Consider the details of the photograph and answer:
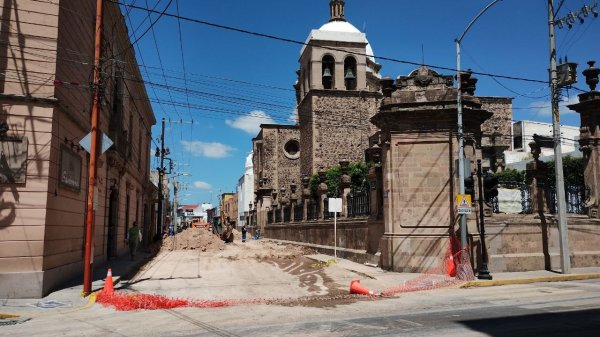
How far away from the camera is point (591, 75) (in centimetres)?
1897

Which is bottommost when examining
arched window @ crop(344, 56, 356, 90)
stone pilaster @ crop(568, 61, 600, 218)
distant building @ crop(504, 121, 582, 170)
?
stone pilaster @ crop(568, 61, 600, 218)

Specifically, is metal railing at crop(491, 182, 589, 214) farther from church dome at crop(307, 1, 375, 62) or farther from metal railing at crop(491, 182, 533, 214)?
church dome at crop(307, 1, 375, 62)

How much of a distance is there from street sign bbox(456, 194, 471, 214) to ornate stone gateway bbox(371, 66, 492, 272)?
1254 millimetres

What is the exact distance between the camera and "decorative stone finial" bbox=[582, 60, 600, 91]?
18.8 metres

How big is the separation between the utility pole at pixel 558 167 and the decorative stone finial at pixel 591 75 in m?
3.19

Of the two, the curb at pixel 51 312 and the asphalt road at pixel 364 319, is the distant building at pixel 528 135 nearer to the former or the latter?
the asphalt road at pixel 364 319

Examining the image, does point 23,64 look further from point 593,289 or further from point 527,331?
point 593,289

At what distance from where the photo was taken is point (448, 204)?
53.1 feet

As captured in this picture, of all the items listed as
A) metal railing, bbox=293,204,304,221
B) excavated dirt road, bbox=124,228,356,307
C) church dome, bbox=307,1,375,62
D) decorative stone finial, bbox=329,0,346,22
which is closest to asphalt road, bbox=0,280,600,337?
excavated dirt road, bbox=124,228,356,307

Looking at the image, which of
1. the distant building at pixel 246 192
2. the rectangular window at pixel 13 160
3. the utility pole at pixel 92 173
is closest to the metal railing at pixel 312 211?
the utility pole at pixel 92 173

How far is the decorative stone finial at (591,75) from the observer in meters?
18.8

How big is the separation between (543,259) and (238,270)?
35.4 ft

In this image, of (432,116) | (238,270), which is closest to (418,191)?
(432,116)

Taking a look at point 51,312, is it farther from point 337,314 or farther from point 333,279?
point 333,279
